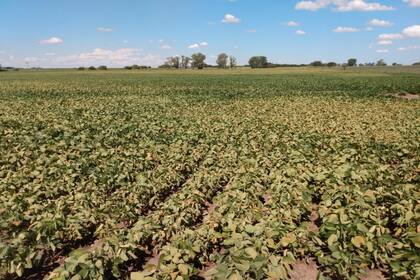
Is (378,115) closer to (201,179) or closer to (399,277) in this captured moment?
(201,179)

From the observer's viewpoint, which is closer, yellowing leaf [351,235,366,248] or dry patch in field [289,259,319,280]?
yellowing leaf [351,235,366,248]

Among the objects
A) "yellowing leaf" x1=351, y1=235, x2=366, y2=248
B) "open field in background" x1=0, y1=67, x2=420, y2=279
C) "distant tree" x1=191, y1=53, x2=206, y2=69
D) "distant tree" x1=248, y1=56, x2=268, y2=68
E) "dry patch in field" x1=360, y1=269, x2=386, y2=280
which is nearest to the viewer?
"open field in background" x1=0, y1=67, x2=420, y2=279

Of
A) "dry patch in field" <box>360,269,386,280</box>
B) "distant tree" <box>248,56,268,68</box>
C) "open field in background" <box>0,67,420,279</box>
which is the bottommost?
"dry patch in field" <box>360,269,386,280</box>

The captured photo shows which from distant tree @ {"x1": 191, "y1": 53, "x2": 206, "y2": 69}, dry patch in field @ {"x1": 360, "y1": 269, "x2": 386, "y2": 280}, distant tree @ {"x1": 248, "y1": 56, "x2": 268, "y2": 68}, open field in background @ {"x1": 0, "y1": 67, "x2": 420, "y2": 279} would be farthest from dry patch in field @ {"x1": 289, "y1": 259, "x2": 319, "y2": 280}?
distant tree @ {"x1": 191, "y1": 53, "x2": 206, "y2": 69}

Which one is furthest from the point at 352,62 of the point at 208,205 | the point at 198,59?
the point at 208,205

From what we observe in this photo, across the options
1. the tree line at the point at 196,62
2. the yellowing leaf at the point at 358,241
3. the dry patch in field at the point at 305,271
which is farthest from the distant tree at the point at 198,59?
the yellowing leaf at the point at 358,241

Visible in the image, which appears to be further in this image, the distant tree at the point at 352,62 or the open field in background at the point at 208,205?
the distant tree at the point at 352,62

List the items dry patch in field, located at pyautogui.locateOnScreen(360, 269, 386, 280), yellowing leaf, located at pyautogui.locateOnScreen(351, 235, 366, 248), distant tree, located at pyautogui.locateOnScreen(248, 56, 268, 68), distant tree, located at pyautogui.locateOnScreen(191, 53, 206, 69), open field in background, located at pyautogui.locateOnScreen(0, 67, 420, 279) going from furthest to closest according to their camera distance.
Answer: distant tree, located at pyautogui.locateOnScreen(191, 53, 206, 69)
distant tree, located at pyautogui.locateOnScreen(248, 56, 268, 68)
dry patch in field, located at pyautogui.locateOnScreen(360, 269, 386, 280)
yellowing leaf, located at pyautogui.locateOnScreen(351, 235, 366, 248)
open field in background, located at pyautogui.locateOnScreen(0, 67, 420, 279)

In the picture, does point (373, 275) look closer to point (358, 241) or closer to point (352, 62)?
point (358, 241)

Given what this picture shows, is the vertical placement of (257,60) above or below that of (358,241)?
above

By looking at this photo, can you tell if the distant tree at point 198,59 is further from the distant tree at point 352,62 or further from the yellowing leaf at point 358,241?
the yellowing leaf at point 358,241

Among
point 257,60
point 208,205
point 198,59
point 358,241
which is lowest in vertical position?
point 208,205

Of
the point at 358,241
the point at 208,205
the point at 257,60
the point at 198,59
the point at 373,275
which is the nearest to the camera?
the point at 358,241

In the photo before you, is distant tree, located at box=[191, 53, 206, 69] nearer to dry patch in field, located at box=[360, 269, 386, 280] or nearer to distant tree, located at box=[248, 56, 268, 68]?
distant tree, located at box=[248, 56, 268, 68]
